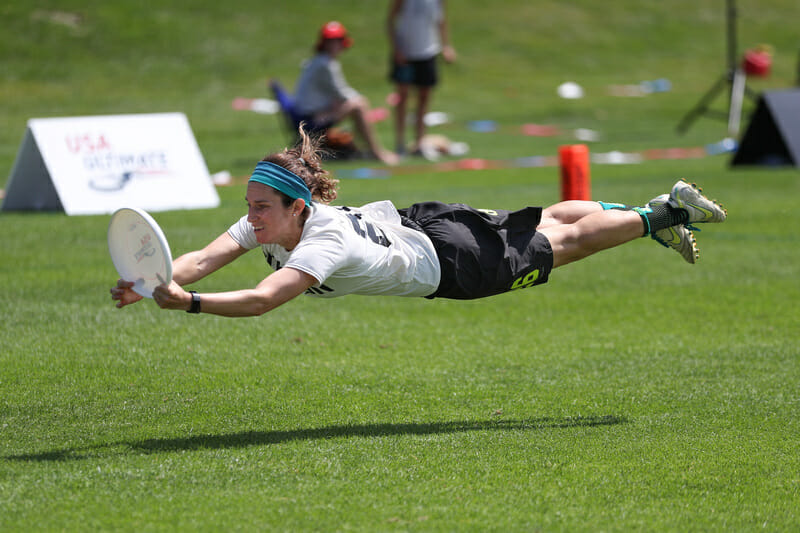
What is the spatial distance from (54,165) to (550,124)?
534 inches

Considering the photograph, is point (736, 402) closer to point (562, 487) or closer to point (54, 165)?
point (562, 487)

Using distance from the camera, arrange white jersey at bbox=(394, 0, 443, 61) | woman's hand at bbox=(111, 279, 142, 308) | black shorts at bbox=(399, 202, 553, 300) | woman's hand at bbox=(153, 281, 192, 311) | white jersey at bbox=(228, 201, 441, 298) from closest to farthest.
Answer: woman's hand at bbox=(153, 281, 192, 311)
woman's hand at bbox=(111, 279, 142, 308)
white jersey at bbox=(228, 201, 441, 298)
black shorts at bbox=(399, 202, 553, 300)
white jersey at bbox=(394, 0, 443, 61)

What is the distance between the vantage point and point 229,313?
4.48 meters

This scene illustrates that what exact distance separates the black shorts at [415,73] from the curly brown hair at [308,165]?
11.6 metres

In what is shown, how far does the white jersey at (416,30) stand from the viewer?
1662 cm

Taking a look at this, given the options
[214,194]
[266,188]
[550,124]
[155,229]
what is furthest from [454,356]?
[550,124]

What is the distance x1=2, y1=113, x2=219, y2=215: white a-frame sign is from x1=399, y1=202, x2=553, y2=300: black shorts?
6434 millimetres

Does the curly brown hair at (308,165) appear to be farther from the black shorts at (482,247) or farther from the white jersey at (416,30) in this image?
the white jersey at (416,30)

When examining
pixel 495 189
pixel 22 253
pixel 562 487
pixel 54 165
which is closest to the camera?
pixel 562 487

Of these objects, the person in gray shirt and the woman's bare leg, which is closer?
the woman's bare leg

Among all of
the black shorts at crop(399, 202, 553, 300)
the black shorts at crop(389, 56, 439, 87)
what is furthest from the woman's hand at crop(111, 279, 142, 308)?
the black shorts at crop(389, 56, 439, 87)

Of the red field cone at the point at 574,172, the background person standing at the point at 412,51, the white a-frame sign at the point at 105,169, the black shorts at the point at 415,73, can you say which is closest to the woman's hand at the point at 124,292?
the white a-frame sign at the point at 105,169

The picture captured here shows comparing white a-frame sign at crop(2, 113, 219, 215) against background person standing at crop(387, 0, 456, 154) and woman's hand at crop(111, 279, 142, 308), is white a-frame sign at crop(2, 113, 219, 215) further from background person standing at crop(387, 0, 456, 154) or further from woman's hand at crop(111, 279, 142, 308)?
woman's hand at crop(111, 279, 142, 308)

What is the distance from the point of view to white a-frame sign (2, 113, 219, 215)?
439 inches
